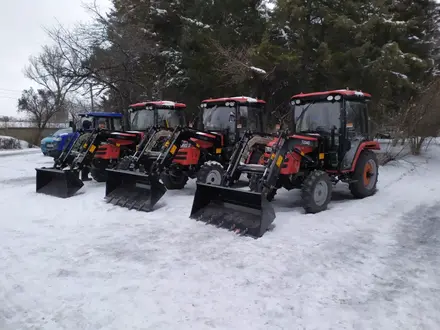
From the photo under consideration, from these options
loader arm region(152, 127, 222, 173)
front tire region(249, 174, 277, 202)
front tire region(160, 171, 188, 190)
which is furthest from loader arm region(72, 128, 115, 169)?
front tire region(249, 174, 277, 202)

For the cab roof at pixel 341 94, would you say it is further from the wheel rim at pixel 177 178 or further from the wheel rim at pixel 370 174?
the wheel rim at pixel 177 178

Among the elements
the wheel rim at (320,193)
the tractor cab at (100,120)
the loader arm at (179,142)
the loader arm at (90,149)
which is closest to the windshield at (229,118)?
the loader arm at (179,142)

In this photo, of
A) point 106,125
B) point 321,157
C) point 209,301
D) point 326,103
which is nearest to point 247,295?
point 209,301

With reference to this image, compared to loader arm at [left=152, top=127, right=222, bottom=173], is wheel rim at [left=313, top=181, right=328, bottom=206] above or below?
below

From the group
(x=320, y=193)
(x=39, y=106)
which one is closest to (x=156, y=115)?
(x=320, y=193)

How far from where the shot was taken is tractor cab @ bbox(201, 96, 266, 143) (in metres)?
9.11

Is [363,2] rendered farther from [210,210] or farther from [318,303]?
[318,303]

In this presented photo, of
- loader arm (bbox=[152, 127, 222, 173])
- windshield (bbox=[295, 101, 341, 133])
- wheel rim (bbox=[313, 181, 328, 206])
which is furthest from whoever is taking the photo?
loader arm (bbox=[152, 127, 222, 173])

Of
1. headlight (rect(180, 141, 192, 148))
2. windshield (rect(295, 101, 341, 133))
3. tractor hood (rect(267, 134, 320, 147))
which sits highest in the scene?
windshield (rect(295, 101, 341, 133))

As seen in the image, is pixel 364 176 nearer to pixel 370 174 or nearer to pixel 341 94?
pixel 370 174

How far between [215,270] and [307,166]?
12.4 ft

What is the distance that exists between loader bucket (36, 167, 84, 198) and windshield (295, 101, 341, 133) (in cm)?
508

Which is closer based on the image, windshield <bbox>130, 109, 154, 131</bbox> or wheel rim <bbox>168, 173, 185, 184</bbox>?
wheel rim <bbox>168, 173, 185, 184</bbox>

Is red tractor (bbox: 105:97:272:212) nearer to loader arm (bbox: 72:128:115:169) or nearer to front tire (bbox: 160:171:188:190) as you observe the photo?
front tire (bbox: 160:171:188:190)
